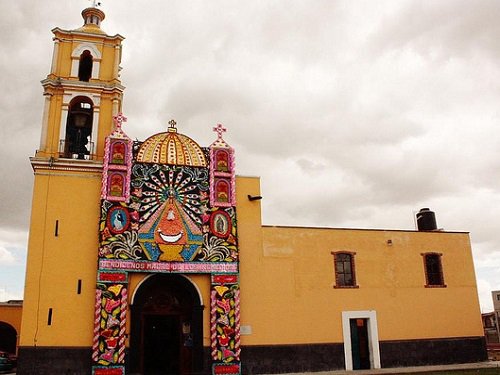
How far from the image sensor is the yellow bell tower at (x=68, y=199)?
17.8 meters

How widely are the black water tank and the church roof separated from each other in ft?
41.0

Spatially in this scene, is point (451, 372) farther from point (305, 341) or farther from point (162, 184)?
point (162, 184)

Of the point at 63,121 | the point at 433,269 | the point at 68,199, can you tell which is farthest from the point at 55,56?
the point at 433,269

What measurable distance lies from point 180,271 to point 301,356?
6.00 m

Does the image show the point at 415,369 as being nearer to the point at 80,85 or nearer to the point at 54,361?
the point at 54,361

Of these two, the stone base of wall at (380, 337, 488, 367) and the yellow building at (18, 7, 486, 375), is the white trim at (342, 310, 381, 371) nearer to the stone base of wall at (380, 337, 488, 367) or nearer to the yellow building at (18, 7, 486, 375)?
the yellow building at (18, 7, 486, 375)

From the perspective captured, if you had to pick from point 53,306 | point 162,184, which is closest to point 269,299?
point 162,184

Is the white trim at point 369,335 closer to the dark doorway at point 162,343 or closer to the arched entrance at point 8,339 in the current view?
the dark doorway at point 162,343

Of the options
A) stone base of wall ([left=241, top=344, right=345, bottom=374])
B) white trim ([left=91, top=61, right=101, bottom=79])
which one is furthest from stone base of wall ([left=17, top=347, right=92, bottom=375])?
white trim ([left=91, top=61, right=101, bottom=79])

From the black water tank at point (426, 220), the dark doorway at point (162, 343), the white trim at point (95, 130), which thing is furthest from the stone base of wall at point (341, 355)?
the white trim at point (95, 130)

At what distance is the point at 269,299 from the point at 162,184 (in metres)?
6.34

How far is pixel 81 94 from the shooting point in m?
20.9

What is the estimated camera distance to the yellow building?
18.2 metres

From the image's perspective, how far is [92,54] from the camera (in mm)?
21750
